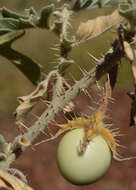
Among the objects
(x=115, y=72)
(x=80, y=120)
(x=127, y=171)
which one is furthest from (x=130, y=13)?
(x=127, y=171)

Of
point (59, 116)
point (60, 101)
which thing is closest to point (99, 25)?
point (60, 101)

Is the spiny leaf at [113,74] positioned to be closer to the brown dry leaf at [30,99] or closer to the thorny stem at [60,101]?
the thorny stem at [60,101]

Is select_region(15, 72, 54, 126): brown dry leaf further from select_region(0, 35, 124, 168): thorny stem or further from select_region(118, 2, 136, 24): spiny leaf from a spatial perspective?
select_region(118, 2, 136, 24): spiny leaf

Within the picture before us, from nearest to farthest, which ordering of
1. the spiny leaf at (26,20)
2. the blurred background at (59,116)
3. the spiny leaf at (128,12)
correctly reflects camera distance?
the spiny leaf at (128,12), the spiny leaf at (26,20), the blurred background at (59,116)

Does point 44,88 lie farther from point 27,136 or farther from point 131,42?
point 131,42

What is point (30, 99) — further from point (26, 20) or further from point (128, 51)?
point (128, 51)

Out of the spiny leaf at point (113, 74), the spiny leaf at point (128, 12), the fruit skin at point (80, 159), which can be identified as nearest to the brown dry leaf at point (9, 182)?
the fruit skin at point (80, 159)
